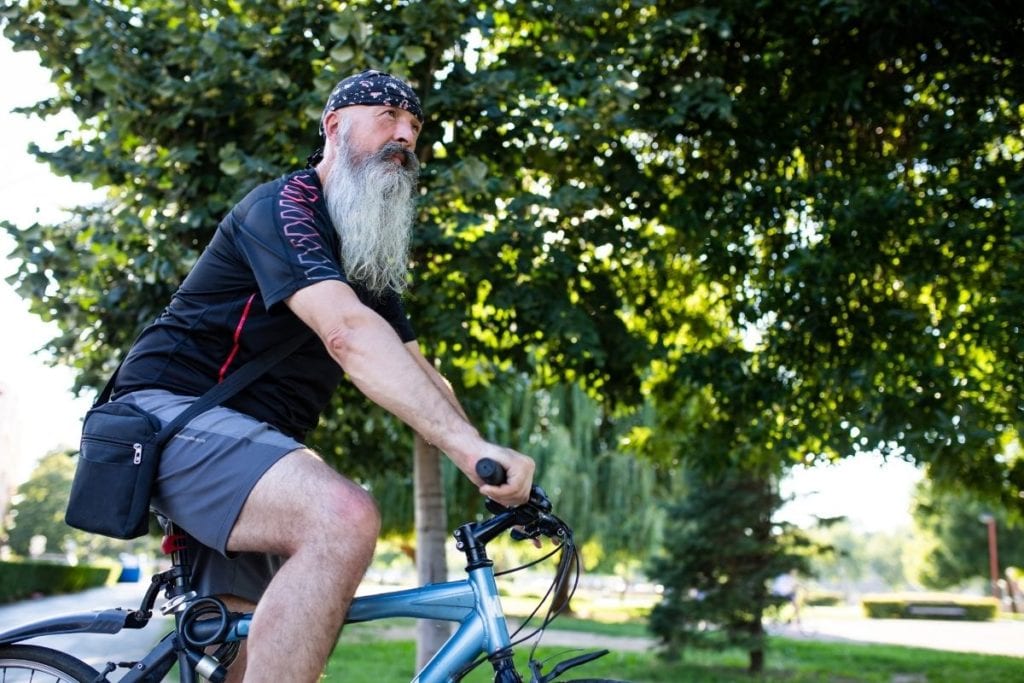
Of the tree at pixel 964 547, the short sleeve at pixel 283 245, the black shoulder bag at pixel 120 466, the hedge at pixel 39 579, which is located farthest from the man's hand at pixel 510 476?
the tree at pixel 964 547

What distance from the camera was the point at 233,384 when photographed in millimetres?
2555

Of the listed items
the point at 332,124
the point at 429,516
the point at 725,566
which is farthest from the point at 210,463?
the point at 725,566

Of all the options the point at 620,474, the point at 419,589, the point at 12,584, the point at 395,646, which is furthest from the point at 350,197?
the point at 12,584

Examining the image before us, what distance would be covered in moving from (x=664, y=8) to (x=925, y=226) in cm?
278

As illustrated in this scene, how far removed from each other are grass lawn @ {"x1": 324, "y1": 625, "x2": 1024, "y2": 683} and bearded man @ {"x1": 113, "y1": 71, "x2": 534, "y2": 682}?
334 inches

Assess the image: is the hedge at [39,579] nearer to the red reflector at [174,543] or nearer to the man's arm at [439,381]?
the red reflector at [174,543]

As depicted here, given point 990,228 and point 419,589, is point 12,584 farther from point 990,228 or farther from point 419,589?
point 419,589

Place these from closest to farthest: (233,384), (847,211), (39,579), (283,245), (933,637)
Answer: (283,245) → (233,384) → (847,211) → (933,637) → (39,579)

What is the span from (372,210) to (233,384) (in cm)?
54

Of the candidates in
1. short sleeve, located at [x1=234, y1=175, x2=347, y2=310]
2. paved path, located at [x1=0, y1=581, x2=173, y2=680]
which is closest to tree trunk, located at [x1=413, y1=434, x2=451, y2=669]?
paved path, located at [x1=0, y1=581, x2=173, y2=680]

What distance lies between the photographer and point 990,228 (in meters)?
7.33

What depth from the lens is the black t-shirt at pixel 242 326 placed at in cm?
254

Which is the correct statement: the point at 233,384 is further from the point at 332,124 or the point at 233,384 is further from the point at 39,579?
the point at 39,579

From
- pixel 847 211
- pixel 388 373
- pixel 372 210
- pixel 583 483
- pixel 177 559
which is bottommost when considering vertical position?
pixel 177 559
